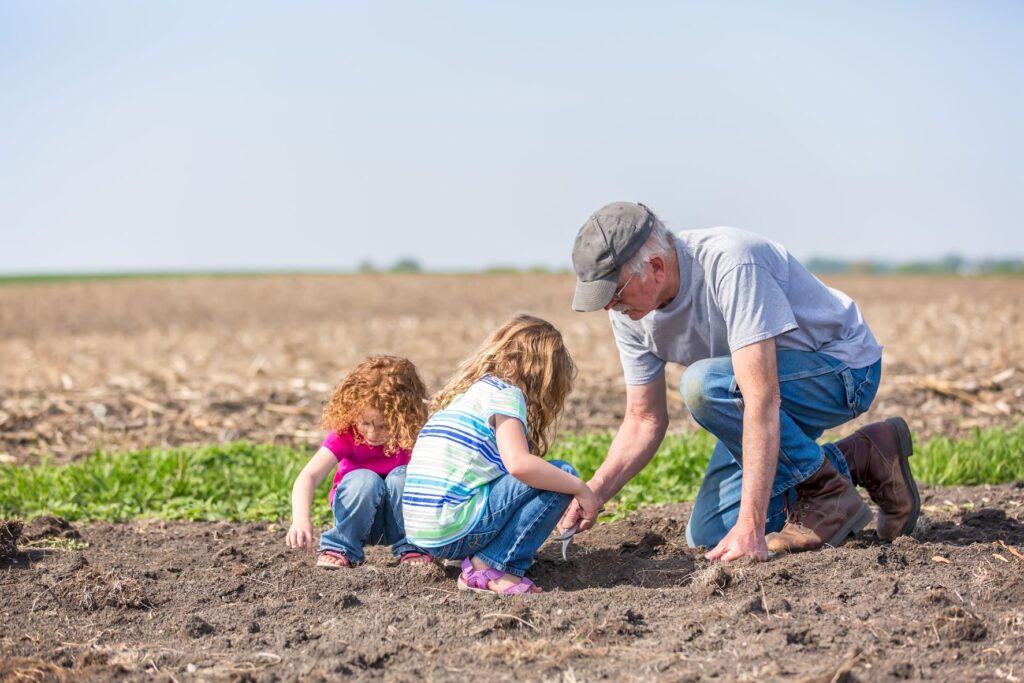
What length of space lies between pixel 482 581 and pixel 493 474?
17.2 inches

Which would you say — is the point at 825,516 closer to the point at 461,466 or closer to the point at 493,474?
the point at 493,474

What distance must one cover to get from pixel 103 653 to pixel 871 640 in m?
2.50

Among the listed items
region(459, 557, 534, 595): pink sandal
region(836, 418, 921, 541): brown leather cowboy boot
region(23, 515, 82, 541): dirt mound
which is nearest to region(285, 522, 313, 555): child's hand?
region(459, 557, 534, 595): pink sandal

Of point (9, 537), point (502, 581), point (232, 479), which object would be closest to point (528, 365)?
point (502, 581)

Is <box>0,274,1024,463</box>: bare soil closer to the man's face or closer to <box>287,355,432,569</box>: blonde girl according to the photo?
<box>287,355,432,569</box>: blonde girl

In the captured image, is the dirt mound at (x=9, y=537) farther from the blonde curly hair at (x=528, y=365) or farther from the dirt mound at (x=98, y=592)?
the blonde curly hair at (x=528, y=365)

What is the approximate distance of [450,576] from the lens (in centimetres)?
449

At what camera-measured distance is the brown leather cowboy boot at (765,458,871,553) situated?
4.68 m

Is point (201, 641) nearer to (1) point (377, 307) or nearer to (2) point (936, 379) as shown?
(2) point (936, 379)

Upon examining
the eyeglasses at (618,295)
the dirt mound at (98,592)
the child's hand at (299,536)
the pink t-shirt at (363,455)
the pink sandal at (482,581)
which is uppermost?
the eyeglasses at (618,295)

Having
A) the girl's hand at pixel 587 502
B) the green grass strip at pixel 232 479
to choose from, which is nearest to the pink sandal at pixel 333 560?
the girl's hand at pixel 587 502

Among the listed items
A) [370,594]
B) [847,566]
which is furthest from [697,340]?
[370,594]

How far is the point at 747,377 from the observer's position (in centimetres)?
429

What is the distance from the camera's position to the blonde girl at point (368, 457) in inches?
183
